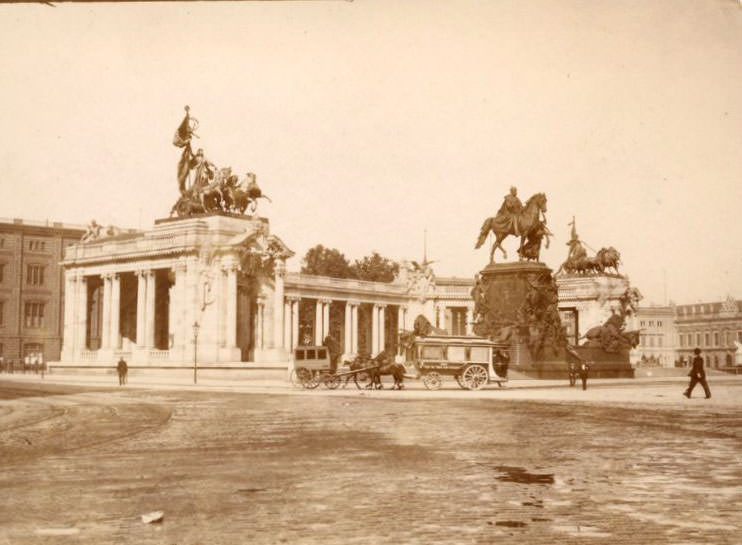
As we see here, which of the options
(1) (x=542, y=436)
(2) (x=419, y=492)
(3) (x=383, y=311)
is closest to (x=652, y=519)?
(2) (x=419, y=492)

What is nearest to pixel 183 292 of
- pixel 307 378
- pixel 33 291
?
pixel 33 291

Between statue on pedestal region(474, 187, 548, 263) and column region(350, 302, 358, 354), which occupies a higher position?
statue on pedestal region(474, 187, 548, 263)

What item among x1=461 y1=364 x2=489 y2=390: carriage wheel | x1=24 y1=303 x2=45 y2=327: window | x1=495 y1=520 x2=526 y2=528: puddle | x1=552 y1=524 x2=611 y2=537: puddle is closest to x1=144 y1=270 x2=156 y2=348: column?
x1=24 y1=303 x2=45 y2=327: window

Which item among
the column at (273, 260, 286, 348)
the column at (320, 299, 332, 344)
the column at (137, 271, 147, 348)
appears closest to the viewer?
the column at (273, 260, 286, 348)

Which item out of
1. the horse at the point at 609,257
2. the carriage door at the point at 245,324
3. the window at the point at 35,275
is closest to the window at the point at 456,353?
the carriage door at the point at 245,324

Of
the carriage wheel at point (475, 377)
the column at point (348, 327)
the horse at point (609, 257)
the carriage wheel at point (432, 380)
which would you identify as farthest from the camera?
the column at point (348, 327)

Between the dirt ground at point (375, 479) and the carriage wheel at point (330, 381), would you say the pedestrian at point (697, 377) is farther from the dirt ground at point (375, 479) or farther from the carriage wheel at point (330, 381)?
the carriage wheel at point (330, 381)

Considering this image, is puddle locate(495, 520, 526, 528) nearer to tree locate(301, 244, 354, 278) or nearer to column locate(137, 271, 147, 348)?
column locate(137, 271, 147, 348)

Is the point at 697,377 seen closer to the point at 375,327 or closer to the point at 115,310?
the point at 115,310
